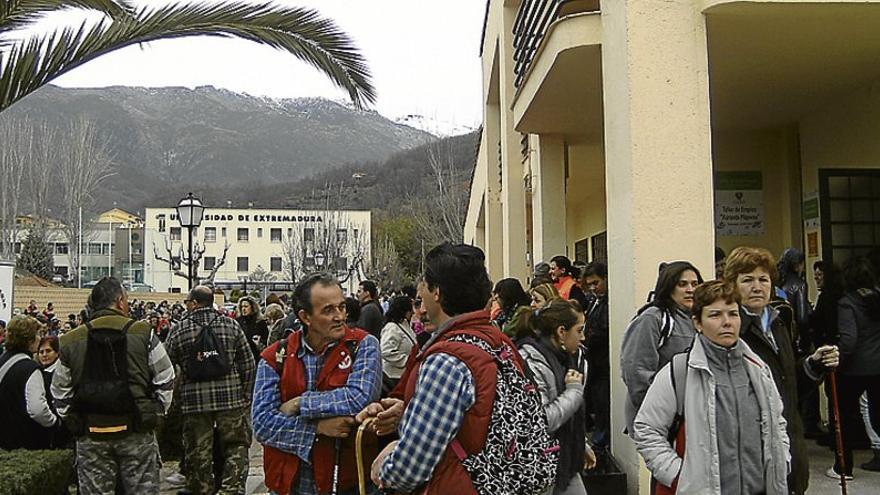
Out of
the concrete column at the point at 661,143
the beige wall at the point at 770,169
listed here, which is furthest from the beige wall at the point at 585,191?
the concrete column at the point at 661,143

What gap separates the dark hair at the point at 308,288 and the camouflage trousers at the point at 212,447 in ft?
11.6

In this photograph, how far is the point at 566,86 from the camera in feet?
29.4

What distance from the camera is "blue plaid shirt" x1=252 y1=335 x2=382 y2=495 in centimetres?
401

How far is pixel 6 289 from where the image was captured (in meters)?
20.1

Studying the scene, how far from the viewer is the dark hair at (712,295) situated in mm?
3881

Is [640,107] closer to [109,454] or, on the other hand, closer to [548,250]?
[109,454]

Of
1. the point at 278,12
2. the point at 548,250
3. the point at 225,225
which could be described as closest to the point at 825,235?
the point at 548,250

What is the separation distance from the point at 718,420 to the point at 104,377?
175 inches

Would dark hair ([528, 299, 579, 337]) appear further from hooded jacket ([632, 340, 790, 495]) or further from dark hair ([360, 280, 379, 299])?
dark hair ([360, 280, 379, 299])

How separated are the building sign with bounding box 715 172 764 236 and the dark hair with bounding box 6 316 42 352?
8350mm

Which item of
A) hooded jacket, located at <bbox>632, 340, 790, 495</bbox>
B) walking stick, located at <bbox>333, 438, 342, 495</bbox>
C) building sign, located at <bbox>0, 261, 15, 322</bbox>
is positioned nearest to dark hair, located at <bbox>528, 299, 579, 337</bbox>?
hooded jacket, located at <bbox>632, 340, 790, 495</bbox>

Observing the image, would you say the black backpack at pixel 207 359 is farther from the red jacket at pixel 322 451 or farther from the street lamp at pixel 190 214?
the street lamp at pixel 190 214

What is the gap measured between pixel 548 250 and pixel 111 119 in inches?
7885

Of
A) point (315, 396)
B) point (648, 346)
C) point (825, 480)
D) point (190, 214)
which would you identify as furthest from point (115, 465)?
point (190, 214)
